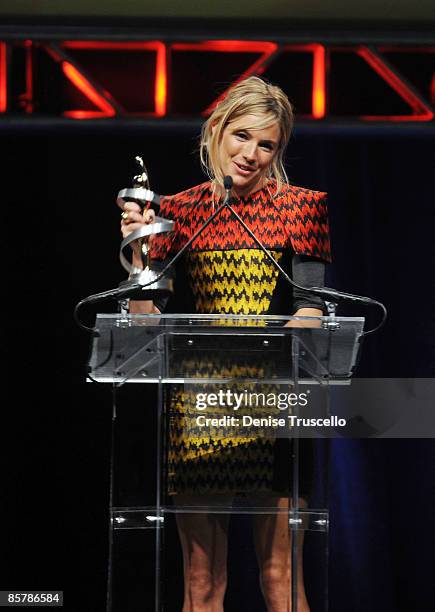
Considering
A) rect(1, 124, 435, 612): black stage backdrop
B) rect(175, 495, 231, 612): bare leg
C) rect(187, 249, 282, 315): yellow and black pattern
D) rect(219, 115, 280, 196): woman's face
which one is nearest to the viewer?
rect(175, 495, 231, 612): bare leg

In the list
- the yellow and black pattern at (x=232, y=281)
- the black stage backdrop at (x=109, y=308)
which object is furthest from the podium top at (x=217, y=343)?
the black stage backdrop at (x=109, y=308)

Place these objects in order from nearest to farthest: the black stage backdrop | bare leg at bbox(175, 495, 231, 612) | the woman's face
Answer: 1. bare leg at bbox(175, 495, 231, 612)
2. the woman's face
3. the black stage backdrop

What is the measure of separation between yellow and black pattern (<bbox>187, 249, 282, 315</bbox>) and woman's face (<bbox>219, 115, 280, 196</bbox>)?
213mm

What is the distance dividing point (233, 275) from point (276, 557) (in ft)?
2.34

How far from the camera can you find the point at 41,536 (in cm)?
445

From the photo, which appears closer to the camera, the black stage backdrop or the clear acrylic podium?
the clear acrylic podium

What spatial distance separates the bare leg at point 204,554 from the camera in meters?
2.22

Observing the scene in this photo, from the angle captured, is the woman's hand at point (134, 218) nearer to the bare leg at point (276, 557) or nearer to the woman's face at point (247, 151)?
the woman's face at point (247, 151)

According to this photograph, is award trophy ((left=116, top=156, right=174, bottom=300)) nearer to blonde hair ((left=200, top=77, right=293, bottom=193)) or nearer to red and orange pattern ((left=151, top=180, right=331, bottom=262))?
red and orange pattern ((left=151, top=180, right=331, bottom=262))

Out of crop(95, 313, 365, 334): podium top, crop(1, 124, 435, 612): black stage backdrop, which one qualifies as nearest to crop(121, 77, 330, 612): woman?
crop(95, 313, 365, 334): podium top

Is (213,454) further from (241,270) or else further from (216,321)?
(241,270)

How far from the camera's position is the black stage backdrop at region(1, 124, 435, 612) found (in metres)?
4.42

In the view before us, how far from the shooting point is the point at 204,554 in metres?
2.24

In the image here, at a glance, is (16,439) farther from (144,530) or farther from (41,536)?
(144,530)
